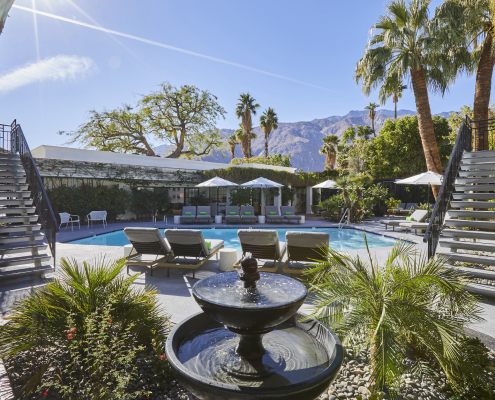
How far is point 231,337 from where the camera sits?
261 centimetres

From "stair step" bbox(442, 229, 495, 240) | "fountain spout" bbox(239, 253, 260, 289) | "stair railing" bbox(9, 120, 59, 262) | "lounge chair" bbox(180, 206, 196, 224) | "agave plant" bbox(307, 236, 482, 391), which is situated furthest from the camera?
"lounge chair" bbox(180, 206, 196, 224)

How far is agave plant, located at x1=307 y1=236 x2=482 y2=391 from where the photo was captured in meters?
1.92

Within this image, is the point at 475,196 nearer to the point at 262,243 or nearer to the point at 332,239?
the point at 262,243

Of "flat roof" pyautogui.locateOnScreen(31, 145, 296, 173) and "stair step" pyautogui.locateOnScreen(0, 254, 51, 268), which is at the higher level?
"flat roof" pyautogui.locateOnScreen(31, 145, 296, 173)

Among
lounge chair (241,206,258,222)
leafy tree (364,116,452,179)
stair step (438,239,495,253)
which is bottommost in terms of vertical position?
lounge chair (241,206,258,222)

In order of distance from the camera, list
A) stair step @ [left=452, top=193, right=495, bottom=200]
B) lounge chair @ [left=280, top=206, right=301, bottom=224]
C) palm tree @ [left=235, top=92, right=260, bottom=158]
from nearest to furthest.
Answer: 1. stair step @ [left=452, top=193, right=495, bottom=200]
2. lounge chair @ [left=280, top=206, right=301, bottom=224]
3. palm tree @ [left=235, top=92, right=260, bottom=158]

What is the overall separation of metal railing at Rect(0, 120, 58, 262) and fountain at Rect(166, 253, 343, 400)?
4.41 meters

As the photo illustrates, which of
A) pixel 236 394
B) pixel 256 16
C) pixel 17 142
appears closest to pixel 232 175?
pixel 256 16

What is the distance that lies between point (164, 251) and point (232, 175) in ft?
42.6

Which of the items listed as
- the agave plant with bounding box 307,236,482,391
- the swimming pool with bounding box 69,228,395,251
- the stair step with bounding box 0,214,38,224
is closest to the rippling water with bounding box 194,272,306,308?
the agave plant with bounding box 307,236,482,391

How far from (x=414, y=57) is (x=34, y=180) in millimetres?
12653

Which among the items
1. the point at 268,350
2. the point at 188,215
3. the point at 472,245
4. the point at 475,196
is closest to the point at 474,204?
the point at 475,196

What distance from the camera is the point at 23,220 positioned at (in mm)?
6387

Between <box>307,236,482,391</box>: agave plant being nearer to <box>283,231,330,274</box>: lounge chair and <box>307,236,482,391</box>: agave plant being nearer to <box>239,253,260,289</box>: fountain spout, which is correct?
<box>239,253,260,289</box>: fountain spout
